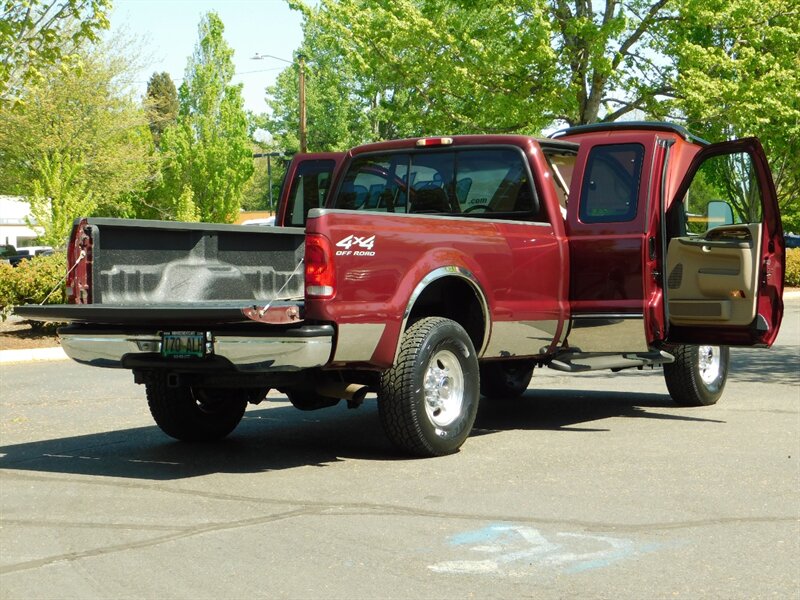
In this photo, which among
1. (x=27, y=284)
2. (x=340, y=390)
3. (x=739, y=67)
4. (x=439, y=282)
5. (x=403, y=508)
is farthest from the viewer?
(x=739, y=67)

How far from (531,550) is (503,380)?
224 inches

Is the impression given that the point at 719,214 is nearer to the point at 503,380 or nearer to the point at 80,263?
the point at 503,380

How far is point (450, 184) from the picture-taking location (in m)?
9.35

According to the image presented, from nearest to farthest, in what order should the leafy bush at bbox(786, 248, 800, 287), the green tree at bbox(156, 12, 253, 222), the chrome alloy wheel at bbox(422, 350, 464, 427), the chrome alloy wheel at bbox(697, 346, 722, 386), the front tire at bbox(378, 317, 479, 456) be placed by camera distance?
the front tire at bbox(378, 317, 479, 456), the chrome alloy wheel at bbox(422, 350, 464, 427), the chrome alloy wheel at bbox(697, 346, 722, 386), the leafy bush at bbox(786, 248, 800, 287), the green tree at bbox(156, 12, 253, 222)

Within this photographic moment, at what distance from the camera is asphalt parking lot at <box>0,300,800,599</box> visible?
4977 millimetres

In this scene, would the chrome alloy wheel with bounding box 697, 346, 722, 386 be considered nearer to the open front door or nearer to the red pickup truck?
the red pickup truck

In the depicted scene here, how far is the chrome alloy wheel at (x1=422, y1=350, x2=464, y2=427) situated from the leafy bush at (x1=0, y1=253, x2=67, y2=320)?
11560 mm

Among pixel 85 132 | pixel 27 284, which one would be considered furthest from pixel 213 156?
pixel 27 284

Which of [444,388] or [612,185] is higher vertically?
[612,185]

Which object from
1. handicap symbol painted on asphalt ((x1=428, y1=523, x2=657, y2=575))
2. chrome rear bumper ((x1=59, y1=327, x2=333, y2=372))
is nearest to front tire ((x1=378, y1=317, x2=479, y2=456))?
chrome rear bumper ((x1=59, y1=327, x2=333, y2=372))

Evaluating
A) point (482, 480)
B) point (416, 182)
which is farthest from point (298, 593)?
point (416, 182)

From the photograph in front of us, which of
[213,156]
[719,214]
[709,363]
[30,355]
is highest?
[213,156]

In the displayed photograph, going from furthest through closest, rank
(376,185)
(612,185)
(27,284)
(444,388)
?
(27,284) < (376,185) < (612,185) < (444,388)

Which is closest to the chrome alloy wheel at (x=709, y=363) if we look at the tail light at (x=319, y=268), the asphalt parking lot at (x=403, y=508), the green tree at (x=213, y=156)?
the asphalt parking lot at (x=403, y=508)
